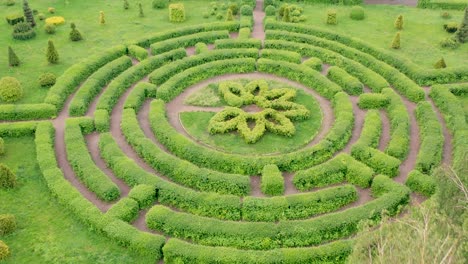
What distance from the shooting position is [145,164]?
36.3m

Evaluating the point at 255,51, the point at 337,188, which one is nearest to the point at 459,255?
the point at 337,188

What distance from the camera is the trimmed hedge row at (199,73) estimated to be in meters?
44.0

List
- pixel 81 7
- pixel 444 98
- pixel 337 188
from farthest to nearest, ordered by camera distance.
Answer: pixel 81 7, pixel 444 98, pixel 337 188

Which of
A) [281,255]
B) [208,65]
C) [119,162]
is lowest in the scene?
[281,255]

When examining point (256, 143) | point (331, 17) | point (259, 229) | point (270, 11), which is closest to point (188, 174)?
point (256, 143)

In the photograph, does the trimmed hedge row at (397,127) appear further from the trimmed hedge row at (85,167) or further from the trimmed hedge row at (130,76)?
the trimmed hedge row at (130,76)

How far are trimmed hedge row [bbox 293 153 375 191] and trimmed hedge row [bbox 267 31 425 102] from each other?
12.7 m

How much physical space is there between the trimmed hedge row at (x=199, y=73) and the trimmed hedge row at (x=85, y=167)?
29.2 feet

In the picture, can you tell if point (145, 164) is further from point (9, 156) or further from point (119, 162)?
point (9, 156)

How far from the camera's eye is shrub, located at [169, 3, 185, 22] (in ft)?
191

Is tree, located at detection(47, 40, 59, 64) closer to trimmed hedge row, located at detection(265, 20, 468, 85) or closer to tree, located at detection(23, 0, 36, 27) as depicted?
tree, located at detection(23, 0, 36, 27)

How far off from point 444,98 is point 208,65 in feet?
72.8

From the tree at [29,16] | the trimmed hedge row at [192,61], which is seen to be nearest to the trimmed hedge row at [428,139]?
the trimmed hedge row at [192,61]

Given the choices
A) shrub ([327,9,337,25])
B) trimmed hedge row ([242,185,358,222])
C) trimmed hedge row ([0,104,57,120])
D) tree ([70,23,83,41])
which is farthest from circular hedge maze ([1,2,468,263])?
tree ([70,23,83,41])
